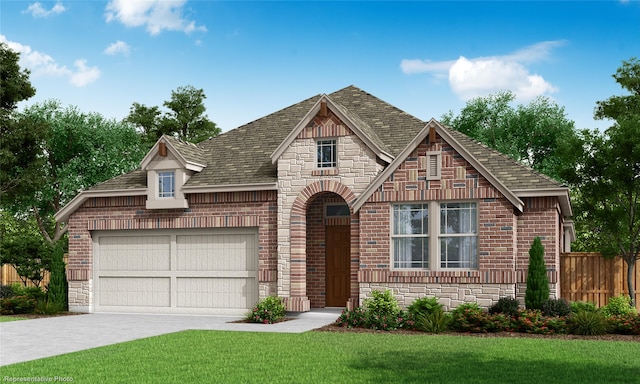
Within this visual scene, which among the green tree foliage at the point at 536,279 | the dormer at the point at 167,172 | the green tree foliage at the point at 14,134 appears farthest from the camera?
the green tree foliage at the point at 14,134

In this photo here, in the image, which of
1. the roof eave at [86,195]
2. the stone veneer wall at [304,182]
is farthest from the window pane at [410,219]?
the roof eave at [86,195]

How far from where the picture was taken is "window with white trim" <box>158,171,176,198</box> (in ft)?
73.9

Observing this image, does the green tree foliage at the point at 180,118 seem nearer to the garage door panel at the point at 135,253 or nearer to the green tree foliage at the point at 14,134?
the green tree foliage at the point at 14,134

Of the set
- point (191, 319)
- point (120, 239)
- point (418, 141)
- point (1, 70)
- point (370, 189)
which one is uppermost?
point (1, 70)

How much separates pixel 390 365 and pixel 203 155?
13667 millimetres

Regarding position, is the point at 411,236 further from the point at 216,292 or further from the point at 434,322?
the point at 216,292

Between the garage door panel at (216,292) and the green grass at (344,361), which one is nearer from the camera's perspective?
the green grass at (344,361)

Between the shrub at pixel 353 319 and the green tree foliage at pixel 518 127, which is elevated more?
the green tree foliage at pixel 518 127

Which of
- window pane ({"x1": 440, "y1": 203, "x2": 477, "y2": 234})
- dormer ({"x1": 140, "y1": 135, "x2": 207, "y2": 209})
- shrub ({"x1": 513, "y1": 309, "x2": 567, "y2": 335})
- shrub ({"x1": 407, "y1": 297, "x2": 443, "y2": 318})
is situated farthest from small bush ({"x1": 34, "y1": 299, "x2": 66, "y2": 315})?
shrub ({"x1": 513, "y1": 309, "x2": 567, "y2": 335})

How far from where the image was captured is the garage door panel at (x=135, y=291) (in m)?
22.8

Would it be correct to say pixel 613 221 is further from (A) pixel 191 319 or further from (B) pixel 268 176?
(A) pixel 191 319

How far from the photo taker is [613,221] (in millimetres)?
21797

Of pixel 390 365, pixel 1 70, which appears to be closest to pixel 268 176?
pixel 390 365

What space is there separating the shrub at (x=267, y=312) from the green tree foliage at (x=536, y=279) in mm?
6427
